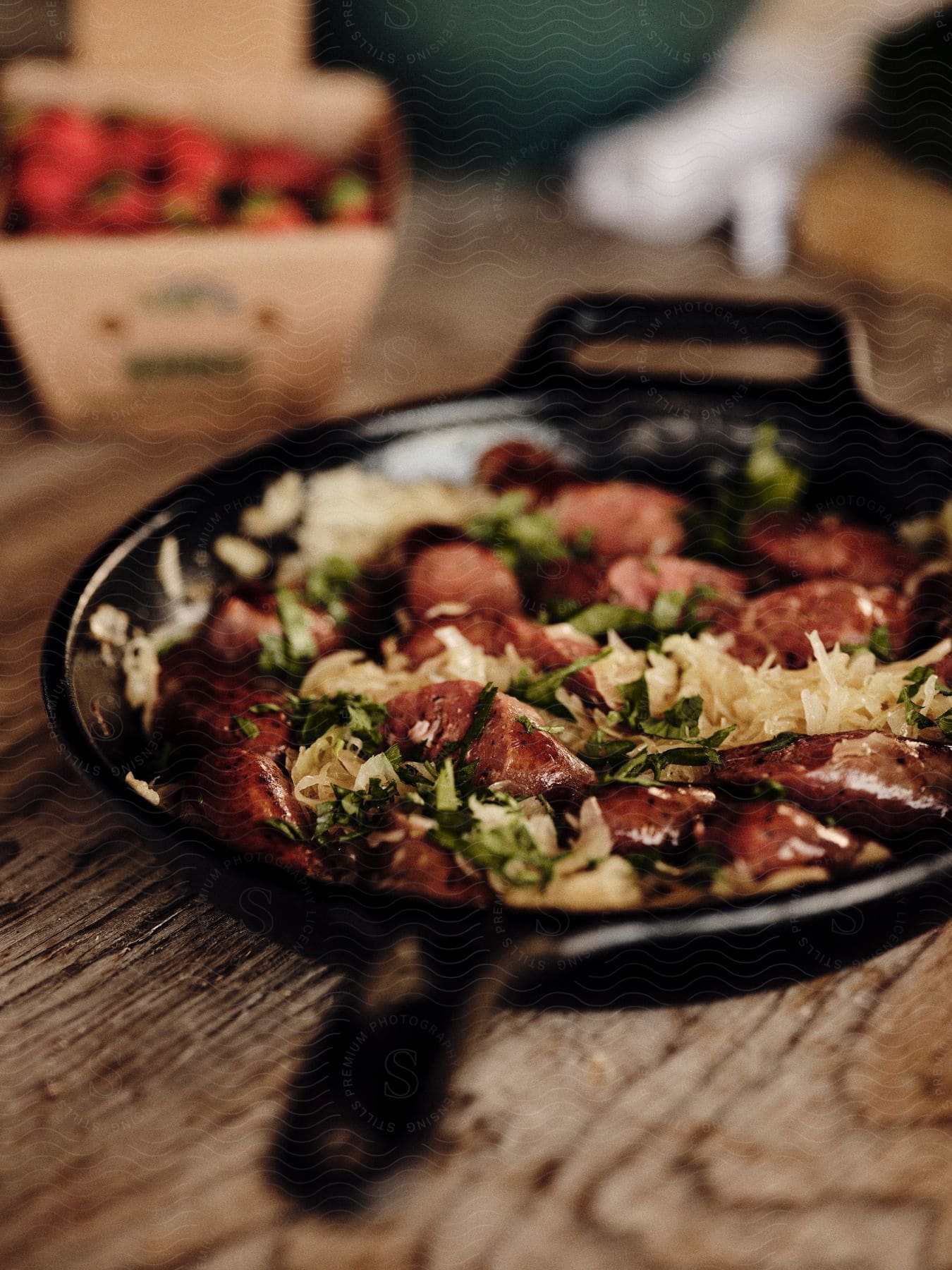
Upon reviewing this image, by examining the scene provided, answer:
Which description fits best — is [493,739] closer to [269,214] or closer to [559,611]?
[559,611]

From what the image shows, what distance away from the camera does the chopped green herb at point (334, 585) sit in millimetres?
866

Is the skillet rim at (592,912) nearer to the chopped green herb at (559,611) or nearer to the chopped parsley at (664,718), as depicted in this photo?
the chopped parsley at (664,718)

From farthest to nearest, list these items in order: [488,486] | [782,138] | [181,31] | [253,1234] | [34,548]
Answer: [782,138], [181,31], [34,548], [488,486], [253,1234]

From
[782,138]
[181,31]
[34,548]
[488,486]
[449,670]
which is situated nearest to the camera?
[449,670]

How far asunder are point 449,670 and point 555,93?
5.51ft

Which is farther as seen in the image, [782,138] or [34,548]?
[782,138]

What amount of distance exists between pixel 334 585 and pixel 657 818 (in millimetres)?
419

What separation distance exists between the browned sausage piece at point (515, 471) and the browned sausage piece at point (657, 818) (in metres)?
0.42

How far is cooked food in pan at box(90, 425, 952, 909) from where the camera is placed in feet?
1.83

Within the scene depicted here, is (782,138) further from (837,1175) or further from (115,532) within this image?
(837,1175)

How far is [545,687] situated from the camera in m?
0.71

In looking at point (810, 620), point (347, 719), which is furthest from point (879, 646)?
point (347, 719)

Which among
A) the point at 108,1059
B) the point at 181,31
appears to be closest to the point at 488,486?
the point at 108,1059

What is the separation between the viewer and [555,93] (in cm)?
201
